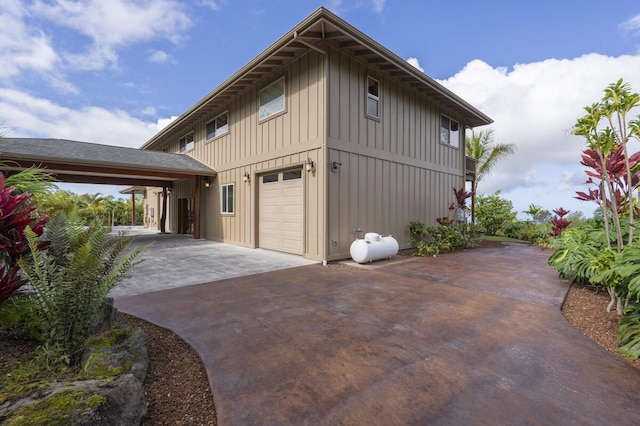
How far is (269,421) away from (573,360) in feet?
8.17

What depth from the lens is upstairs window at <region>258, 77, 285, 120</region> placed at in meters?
7.58

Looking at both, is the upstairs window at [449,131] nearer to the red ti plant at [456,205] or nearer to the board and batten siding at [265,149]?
the red ti plant at [456,205]

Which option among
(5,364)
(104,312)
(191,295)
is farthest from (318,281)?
(5,364)

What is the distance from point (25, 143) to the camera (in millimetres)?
8414

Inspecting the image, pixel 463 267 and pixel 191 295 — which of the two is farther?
pixel 463 267

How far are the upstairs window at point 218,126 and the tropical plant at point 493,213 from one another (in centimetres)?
1217

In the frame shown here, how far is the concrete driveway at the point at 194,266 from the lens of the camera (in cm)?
449

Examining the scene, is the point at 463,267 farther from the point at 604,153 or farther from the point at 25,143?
the point at 25,143

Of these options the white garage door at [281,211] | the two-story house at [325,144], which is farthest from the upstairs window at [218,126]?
the white garage door at [281,211]

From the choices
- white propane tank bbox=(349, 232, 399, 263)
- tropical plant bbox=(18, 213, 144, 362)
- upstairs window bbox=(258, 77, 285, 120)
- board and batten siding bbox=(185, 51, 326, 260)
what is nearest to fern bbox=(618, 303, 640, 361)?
white propane tank bbox=(349, 232, 399, 263)

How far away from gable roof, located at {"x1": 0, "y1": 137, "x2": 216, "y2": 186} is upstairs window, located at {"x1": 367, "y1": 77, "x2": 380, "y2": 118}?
6.44m

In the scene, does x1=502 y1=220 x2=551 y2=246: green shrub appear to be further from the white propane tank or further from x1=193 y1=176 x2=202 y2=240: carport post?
x1=193 y1=176 x2=202 y2=240: carport post

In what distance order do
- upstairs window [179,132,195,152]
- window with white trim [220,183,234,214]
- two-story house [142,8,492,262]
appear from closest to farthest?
two-story house [142,8,492,262] → window with white trim [220,183,234,214] → upstairs window [179,132,195,152]

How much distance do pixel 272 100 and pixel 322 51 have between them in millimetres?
2368
